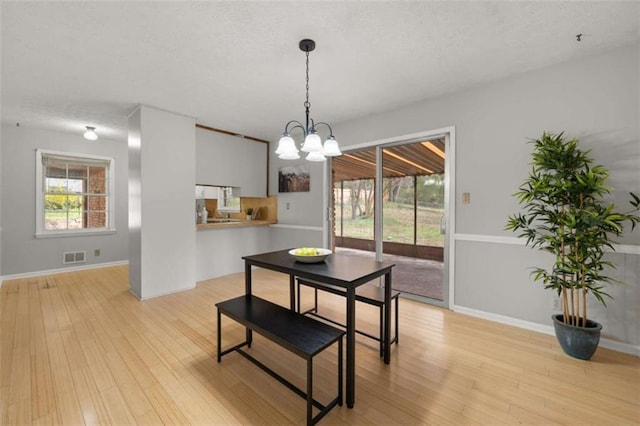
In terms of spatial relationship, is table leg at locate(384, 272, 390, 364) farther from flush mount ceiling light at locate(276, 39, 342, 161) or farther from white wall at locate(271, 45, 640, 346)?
white wall at locate(271, 45, 640, 346)

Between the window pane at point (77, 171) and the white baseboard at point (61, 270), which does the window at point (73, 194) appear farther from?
the white baseboard at point (61, 270)

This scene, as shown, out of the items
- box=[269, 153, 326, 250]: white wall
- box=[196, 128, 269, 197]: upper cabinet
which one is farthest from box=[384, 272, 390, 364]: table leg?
box=[196, 128, 269, 197]: upper cabinet

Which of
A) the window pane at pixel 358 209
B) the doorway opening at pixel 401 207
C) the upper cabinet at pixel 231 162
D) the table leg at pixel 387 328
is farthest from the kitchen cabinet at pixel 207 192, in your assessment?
the table leg at pixel 387 328

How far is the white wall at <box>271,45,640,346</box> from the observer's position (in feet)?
7.34

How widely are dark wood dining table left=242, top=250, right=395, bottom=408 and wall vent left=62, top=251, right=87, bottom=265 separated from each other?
4660 millimetres

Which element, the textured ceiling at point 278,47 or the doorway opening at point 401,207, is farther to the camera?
the doorway opening at point 401,207

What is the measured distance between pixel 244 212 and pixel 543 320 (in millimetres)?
5063

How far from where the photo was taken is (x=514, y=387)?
183 cm

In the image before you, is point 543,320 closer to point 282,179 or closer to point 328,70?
point 328,70

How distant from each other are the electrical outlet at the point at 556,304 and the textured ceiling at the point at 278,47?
87.9 inches

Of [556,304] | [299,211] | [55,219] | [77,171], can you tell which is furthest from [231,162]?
[556,304]

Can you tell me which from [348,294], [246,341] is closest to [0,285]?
[246,341]

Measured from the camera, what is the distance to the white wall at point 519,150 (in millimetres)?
2236

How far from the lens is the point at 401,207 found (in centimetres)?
375
